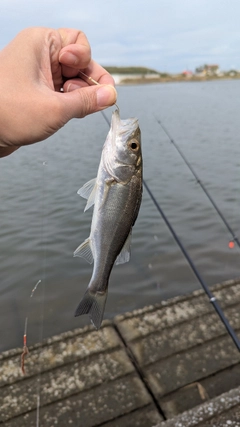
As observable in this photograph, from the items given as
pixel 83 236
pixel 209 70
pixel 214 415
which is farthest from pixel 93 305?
pixel 209 70

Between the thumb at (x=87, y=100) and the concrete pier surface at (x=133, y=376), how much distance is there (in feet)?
8.53

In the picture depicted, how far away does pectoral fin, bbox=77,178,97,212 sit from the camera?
2.53 metres

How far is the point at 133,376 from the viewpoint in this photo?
3754 millimetres

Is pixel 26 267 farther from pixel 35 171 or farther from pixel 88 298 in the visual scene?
pixel 35 171

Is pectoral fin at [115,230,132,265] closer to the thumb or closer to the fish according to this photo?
the fish

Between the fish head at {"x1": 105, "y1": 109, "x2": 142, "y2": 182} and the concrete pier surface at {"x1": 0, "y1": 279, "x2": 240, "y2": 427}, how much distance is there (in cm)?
217

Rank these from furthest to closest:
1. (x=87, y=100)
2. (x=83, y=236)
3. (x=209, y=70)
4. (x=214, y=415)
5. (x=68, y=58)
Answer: (x=209, y=70)
(x=83, y=236)
(x=214, y=415)
(x=68, y=58)
(x=87, y=100)

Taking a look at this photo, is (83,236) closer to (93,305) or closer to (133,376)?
(133,376)

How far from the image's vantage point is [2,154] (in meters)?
2.74

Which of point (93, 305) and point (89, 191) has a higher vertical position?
point (89, 191)

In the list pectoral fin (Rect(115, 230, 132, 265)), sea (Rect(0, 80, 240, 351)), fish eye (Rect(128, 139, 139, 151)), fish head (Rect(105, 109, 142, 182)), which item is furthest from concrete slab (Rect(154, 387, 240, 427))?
fish eye (Rect(128, 139, 139, 151))

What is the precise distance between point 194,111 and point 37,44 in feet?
91.6

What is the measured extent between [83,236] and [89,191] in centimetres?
592

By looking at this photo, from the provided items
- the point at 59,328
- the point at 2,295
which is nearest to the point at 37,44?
the point at 59,328
